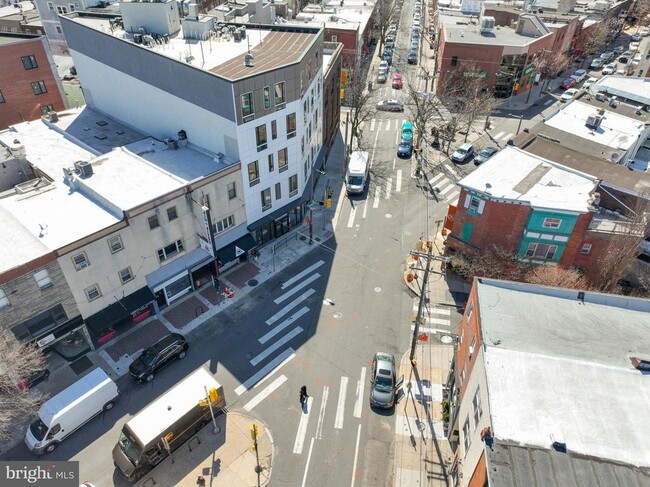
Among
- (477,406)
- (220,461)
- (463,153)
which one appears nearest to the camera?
(477,406)

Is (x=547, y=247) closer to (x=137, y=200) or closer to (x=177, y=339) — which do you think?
(x=177, y=339)

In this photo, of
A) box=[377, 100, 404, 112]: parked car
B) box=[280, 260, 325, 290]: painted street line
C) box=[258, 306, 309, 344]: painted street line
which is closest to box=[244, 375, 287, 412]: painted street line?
box=[258, 306, 309, 344]: painted street line

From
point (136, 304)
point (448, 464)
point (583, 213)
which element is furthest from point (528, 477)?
point (136, 304)

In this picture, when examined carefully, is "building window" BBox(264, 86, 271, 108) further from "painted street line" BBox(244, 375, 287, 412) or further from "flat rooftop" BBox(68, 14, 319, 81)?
"painted street line" BBox(244, 375, 287, 412)

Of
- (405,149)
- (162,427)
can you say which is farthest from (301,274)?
(405,149)

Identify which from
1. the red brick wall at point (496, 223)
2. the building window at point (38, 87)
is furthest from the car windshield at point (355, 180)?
the building window at point (38, 87)

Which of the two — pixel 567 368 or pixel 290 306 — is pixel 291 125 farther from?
pixel 567 368
